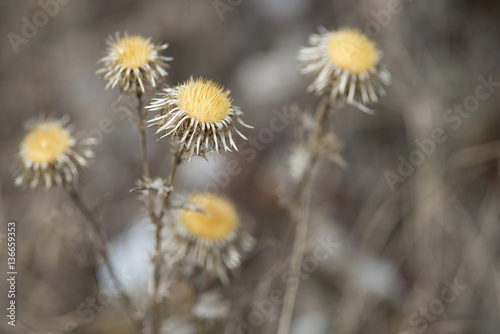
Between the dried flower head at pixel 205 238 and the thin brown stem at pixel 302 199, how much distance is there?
0.35 meters

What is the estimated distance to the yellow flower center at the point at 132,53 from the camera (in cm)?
133

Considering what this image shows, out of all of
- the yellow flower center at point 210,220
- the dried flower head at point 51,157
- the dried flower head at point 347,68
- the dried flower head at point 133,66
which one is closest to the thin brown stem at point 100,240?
the dried flower head at point 51,157

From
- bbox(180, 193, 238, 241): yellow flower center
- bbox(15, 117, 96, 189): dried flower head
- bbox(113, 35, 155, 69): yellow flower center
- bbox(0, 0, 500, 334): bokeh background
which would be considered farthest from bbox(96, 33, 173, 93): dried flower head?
bbox(0, 0, 500, 334): bokeh background

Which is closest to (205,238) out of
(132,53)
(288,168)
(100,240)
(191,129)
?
(100,240)

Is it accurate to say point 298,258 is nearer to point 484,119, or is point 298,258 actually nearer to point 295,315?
point 295,315

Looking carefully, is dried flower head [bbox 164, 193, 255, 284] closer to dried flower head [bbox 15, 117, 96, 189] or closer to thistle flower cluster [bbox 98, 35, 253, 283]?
thistle flower cluster [bbox 98, 35, 253, 283]

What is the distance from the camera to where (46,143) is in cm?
159

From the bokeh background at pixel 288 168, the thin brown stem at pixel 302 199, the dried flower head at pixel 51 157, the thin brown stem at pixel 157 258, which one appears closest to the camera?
the thin brown stem at pixel 157 258

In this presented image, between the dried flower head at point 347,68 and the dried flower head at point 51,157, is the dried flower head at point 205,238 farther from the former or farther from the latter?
the dried flower head at point 347,68

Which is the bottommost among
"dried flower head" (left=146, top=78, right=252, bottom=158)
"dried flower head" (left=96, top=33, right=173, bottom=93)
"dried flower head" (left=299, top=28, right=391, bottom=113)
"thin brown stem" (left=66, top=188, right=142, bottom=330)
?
"thin brown stem" (left=66, top=188, right=142, bottom=330)

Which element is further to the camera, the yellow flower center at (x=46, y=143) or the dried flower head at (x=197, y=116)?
the yellow flower center at (x=46, y=143)

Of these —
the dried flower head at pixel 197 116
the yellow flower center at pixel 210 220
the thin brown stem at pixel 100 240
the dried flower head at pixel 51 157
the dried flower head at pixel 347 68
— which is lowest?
the thin brown stem at pixel 100 240

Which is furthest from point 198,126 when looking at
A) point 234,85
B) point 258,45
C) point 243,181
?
point 258,45

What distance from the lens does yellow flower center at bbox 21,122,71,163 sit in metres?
1.57
